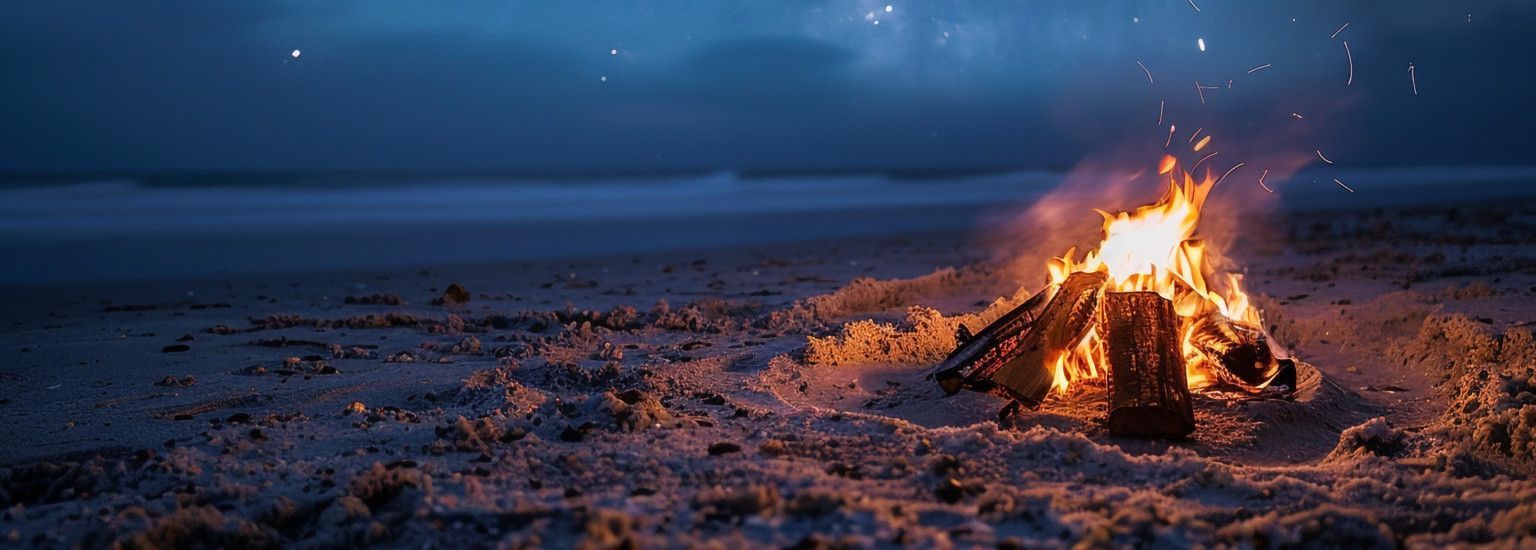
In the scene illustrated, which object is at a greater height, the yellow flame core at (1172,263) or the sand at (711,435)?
the yellow flame core at (1172,263)

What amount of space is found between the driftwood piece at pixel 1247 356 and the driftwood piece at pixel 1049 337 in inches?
21.8

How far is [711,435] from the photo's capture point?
3527 mm

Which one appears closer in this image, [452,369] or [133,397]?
[133,397]

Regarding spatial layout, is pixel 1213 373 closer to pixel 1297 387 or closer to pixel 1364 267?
pixel 1297 387

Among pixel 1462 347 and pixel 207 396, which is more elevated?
pixel 1462 347

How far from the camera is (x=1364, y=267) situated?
935 cm

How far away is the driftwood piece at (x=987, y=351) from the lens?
4262 millimetres

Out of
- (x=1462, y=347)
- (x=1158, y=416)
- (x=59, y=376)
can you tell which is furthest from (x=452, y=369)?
(x=1462, y=347)

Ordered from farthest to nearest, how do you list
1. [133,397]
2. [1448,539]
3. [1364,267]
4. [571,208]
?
[571,208]
[1364,267]
[133,397]
[1448,539]

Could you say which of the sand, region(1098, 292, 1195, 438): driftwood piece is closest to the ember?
region(1098, 292, 1195, 438): driftwood piece

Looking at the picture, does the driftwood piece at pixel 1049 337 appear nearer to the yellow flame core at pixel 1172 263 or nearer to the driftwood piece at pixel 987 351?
the driftwood piece at pixel 987 351

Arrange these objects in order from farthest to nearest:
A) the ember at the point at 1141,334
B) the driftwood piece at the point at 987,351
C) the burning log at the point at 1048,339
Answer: the driftwood piece at the point at 987,351, the burning log at the point at 1048,339, the ember at the point at 1141,334

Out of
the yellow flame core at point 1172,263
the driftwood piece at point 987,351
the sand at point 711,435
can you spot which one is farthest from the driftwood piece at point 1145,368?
the yellow flame core at point 1172,263

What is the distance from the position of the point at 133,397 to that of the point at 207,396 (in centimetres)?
31
